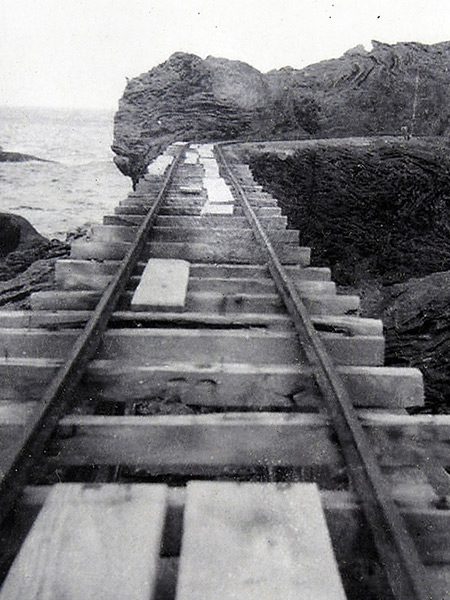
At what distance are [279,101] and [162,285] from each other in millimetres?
22025

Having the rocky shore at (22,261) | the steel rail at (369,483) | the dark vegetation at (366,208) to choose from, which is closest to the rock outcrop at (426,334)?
the steel rail at (369,483)

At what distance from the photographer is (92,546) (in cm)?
165

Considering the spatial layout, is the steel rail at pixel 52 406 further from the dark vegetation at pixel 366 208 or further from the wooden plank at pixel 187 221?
the dark vegetation at pixel 366 208

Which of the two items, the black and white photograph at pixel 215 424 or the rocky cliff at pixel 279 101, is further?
the rocky cliff at pixel 279 101

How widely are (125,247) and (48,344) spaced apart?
209 centimetres

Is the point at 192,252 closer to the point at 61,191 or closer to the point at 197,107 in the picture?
the point at 197,107

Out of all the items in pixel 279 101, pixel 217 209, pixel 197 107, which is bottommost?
pixel 217 209

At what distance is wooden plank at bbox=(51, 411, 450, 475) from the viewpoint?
2.18 metres

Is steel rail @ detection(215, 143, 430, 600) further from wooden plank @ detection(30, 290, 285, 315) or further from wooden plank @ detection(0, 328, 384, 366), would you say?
wooden plank @ detection(30, 290, 285, 315)

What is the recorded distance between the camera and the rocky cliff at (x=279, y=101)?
73.3 feet

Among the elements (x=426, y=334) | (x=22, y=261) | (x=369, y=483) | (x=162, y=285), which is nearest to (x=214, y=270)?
(x=162, y=285)

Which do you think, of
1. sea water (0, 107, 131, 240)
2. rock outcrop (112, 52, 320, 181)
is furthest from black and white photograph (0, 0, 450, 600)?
sea water (0, 107, 131, 240)

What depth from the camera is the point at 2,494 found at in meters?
1.80

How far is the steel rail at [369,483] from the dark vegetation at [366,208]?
9043 millimetres
